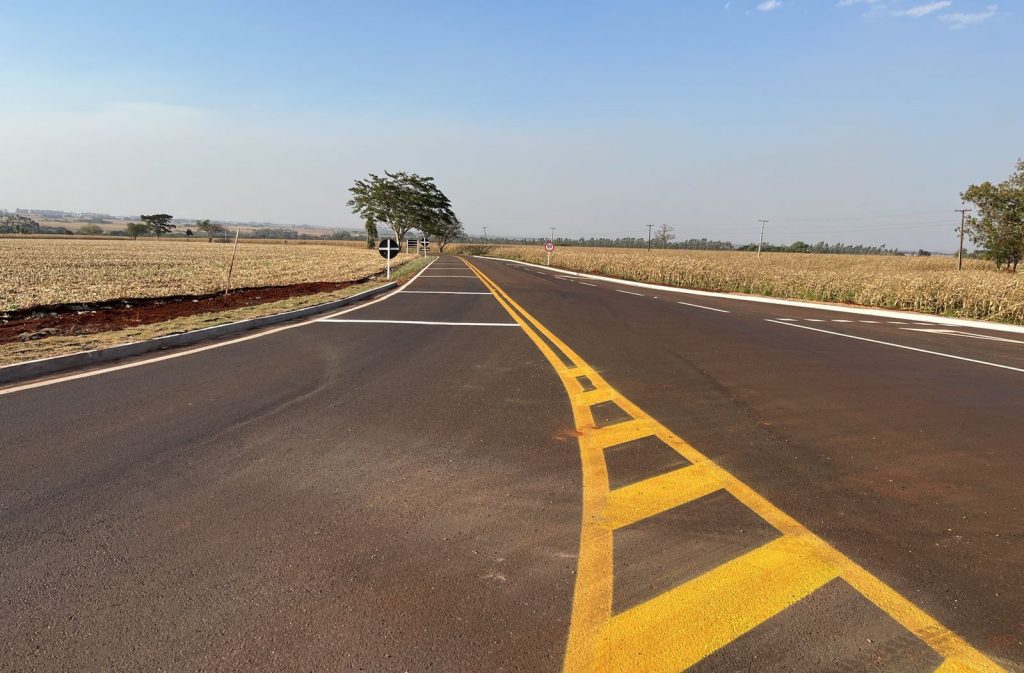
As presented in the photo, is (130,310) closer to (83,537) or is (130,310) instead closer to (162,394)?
(162,394)

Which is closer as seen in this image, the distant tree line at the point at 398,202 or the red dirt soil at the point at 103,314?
the red dirt soil at the point at 103,314

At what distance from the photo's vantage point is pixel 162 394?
5117 millimetres

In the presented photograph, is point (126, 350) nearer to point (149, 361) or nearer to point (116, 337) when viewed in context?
point (149, 361)

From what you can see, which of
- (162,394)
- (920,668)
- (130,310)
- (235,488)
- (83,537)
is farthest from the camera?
(130,310)

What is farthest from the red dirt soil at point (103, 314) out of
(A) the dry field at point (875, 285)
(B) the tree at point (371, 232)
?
(B) the tree at point (371, 232)

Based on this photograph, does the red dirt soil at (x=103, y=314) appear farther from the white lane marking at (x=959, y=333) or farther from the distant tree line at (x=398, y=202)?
the distant tree line at (x=398, y=202)

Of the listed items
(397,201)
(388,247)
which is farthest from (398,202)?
(388,247)

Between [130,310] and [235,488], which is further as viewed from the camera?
[130,310]

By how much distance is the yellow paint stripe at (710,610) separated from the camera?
6.34 feet

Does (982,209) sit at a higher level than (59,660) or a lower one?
higher

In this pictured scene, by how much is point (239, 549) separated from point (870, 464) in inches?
Answer: 157

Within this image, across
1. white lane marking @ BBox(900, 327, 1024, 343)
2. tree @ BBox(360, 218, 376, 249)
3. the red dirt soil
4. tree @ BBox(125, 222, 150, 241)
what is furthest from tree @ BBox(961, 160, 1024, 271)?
tree @ BBox(125, 222, 150, 241)

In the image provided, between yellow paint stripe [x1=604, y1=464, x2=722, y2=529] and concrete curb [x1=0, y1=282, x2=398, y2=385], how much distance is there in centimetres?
617

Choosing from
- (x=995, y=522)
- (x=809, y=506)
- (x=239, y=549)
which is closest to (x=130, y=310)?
(x=239, y=549)
